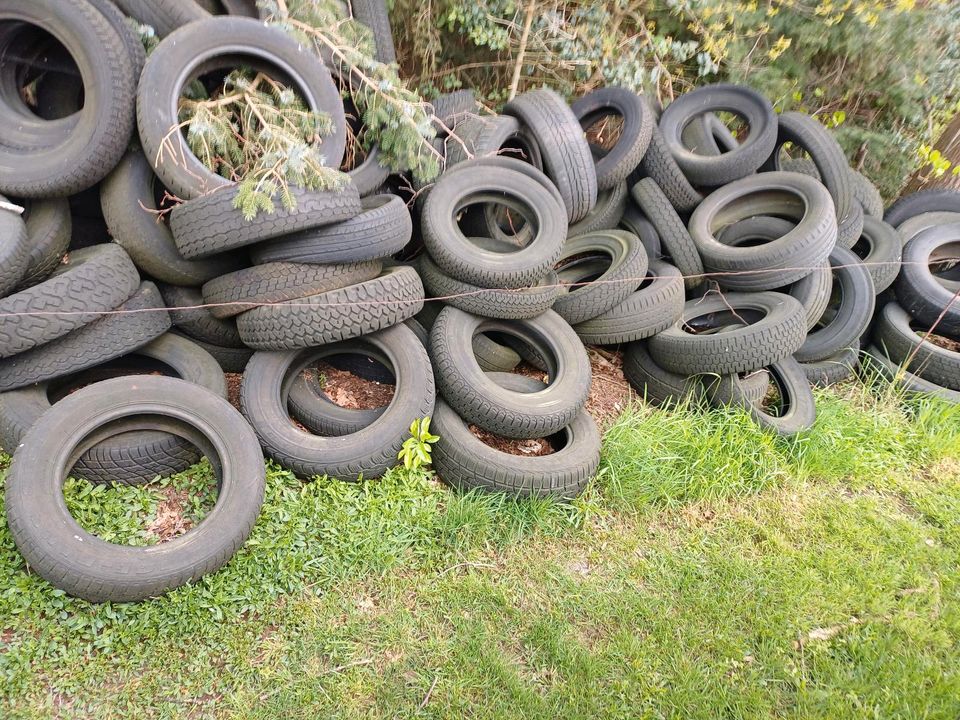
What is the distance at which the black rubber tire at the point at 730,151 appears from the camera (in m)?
5.15

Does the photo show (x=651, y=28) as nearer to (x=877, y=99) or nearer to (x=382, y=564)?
(x=877, y=99)

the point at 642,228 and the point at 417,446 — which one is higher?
the point at 642,228

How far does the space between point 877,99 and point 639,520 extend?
624 cm

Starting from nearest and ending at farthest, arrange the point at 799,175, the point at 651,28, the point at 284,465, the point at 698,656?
the point at 698,656 < the point at 284,465 < the point at 799,175 < the point at 651,28

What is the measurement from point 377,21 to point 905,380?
527 cm

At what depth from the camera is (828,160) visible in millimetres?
5352

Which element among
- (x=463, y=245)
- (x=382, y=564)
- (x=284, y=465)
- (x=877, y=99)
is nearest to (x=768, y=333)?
(x=463, y=245)

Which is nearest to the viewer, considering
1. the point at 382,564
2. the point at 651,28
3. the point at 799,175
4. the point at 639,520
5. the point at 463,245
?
the point at 382,564

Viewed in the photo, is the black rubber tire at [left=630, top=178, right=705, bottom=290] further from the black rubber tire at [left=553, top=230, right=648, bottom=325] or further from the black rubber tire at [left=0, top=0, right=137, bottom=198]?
the black rubber tire at [left=0, top=0, right=137, bottom=198]

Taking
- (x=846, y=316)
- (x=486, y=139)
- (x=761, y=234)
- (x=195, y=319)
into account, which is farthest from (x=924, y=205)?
(x=195, y=319)

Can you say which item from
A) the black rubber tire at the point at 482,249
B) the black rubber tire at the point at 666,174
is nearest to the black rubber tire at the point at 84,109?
the black rubber tire at the point at 482,249

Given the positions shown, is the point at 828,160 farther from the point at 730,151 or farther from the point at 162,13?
the point at 162,13

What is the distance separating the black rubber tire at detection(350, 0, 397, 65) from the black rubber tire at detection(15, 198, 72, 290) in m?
2.58

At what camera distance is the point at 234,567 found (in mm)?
2965
